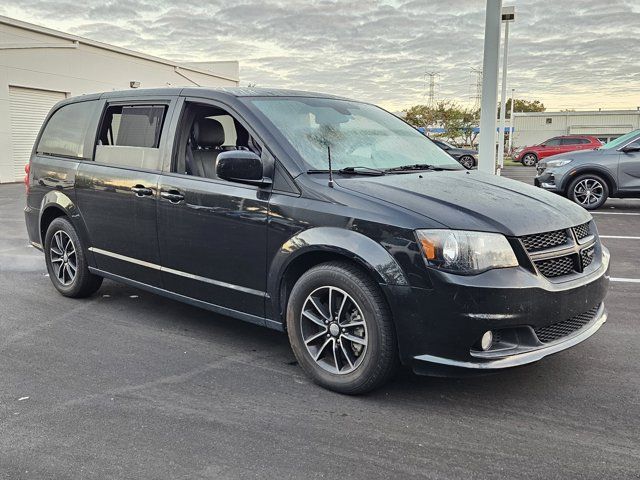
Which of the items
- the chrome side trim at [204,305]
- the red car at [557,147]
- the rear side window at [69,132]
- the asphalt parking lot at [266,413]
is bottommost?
the asphalt parking lot at [266,413]

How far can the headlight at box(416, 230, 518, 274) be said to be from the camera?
3.13 meters

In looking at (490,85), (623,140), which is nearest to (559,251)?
(490,85)

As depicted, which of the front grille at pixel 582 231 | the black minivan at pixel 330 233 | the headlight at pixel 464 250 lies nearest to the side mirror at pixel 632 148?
the black minivan at pixel 330 233

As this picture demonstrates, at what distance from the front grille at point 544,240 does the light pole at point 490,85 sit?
762 cm

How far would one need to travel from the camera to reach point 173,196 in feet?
14.2

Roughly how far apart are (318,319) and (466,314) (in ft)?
3.05

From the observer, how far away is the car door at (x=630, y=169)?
11.3 meters

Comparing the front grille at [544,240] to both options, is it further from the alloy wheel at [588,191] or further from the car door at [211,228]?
the alloy wheel at [588,191]

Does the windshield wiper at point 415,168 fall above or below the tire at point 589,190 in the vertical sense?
above

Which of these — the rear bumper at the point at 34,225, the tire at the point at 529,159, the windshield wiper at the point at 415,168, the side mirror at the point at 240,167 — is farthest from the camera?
the tire at the point at 529,159

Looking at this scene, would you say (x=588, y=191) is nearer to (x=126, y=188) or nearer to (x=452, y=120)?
(x=126, y=188)

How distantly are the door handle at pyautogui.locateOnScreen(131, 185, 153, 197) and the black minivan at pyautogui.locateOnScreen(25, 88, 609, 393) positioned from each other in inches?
0.5

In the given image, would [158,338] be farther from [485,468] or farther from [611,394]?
[611,394]

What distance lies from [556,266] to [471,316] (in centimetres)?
66
